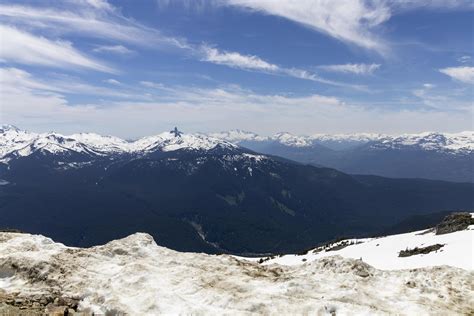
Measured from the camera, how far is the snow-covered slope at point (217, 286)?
17594 millimetres

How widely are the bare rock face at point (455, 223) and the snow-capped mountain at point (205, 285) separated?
33.1m

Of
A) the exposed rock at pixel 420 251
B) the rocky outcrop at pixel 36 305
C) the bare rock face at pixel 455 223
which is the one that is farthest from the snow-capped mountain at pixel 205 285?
the bare rock face at pixel 455 223

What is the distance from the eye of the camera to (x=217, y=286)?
19.6m

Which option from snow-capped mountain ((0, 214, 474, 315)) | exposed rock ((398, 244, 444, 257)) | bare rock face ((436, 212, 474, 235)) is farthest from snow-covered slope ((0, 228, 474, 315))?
bare rock face ((436, 212, 474, 235))

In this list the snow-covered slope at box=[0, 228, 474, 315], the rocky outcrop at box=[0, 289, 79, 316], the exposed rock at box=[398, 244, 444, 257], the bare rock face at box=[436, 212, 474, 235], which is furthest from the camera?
the bare rock face at box=[436, 212, 474, 235]

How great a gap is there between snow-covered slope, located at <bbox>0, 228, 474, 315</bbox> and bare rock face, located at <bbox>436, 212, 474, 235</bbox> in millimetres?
33593

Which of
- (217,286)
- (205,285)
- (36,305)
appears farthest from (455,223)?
(36,305)

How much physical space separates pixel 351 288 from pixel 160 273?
29.1 ft

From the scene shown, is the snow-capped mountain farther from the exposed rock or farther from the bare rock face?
the bare rock face

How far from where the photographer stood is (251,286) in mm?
19453

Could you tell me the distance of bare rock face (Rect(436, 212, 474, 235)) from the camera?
1994 inches

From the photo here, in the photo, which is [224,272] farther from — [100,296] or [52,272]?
[52,272]

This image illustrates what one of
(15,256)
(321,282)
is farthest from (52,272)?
(321,282)

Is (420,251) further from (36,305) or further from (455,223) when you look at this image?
(36,305)
